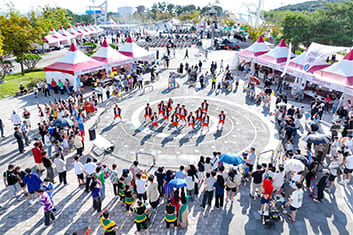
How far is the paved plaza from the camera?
8930 mm

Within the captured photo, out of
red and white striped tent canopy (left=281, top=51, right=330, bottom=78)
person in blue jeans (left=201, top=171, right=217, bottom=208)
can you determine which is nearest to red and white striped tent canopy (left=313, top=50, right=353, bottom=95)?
red and white striped tent canopy (left=281, top=51, right=330, bottom=78)

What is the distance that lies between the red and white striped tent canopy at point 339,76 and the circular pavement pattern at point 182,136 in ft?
23.1

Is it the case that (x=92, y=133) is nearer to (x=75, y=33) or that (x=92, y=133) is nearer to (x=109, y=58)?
(x=109, y=58)

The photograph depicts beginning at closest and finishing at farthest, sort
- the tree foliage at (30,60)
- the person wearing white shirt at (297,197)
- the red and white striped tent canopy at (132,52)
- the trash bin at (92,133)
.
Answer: the person wearing white shirt at (297,197), the trash bin at (92,133), the red and white striped tent canopy at (132,52), the tree foliage at (30,60)

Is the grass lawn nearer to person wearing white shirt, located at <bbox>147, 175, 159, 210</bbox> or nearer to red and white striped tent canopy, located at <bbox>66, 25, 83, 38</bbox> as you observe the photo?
person wearing white shirt, located at <bbox>147, 175, 159, 210</bbox>

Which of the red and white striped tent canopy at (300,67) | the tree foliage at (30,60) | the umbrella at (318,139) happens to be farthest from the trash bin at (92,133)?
the tree foliage at (30,60)

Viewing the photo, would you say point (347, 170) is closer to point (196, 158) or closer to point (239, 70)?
point (196, 158)

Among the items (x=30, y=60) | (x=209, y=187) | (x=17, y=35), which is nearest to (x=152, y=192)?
(x=209, y=187)

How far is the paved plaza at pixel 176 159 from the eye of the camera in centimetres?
893

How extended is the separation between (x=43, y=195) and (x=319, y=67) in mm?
24772

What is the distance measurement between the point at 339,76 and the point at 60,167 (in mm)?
21852

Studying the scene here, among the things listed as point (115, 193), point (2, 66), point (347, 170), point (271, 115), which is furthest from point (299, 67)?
point (2, 66)

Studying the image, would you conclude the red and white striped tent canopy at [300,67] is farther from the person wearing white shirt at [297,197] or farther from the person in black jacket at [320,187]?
the person wearing white shirt at [297,197]

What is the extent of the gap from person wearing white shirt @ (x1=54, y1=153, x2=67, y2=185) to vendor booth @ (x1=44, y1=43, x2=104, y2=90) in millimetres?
14554
